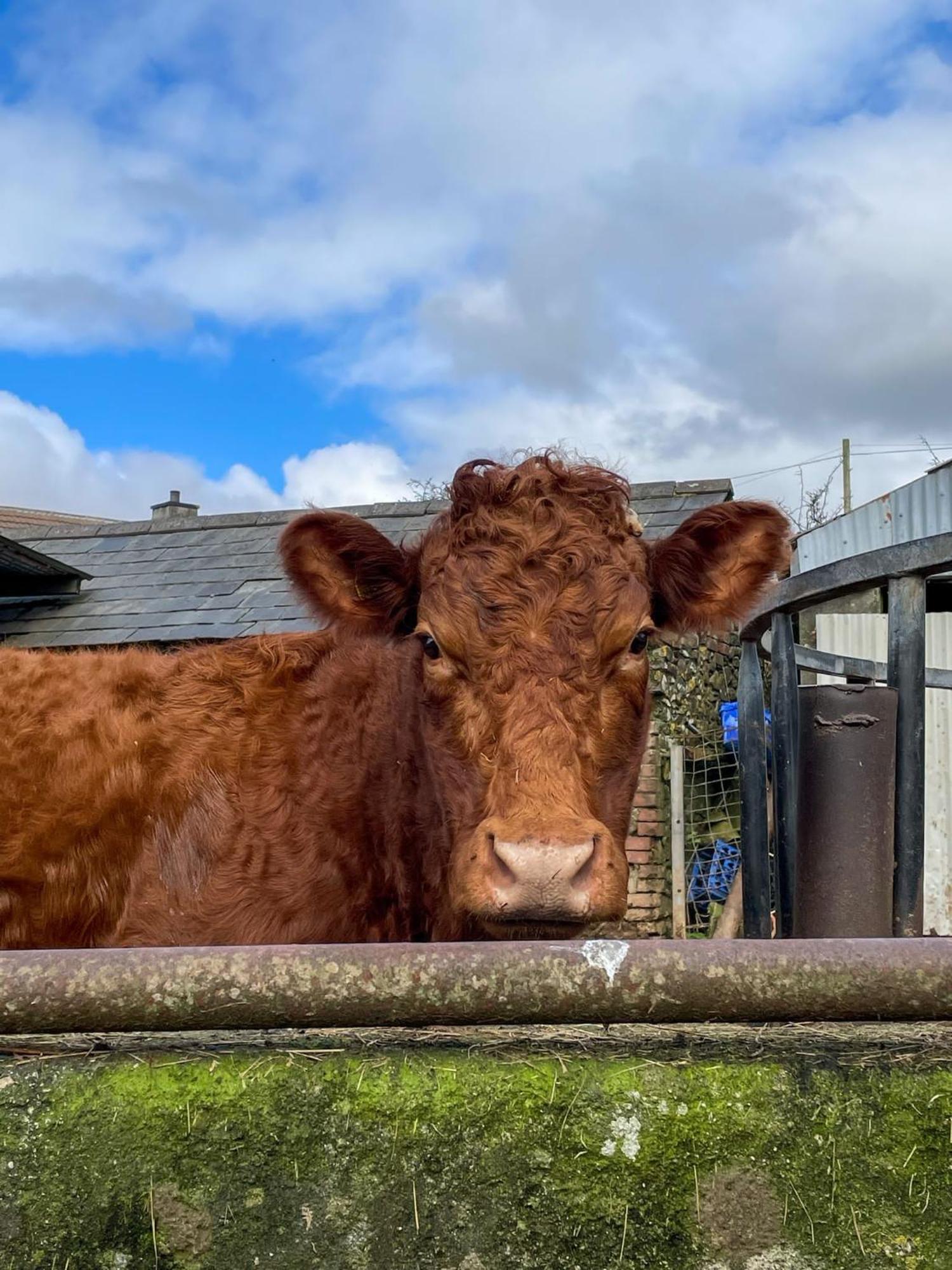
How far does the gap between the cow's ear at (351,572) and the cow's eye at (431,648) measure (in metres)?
0.47

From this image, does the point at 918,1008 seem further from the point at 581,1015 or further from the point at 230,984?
the point at 230,984

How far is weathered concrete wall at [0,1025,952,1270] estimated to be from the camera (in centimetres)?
108

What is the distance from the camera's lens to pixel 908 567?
8.80 ft

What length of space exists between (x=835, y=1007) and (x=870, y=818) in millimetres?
1677

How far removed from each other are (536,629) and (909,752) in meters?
0.97

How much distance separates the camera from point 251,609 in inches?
428

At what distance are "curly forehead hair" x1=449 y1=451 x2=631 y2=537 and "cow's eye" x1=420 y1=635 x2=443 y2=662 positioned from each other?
0.35 metres

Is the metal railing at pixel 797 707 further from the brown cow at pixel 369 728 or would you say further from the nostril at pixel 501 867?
the nostril at pixel 501 867

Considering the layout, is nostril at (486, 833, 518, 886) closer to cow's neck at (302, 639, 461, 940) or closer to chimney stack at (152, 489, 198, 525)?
cow's neck at (302, 639, 461, 940)

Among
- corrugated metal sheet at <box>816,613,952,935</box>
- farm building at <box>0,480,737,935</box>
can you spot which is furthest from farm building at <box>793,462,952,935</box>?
farm building at <box>0,480,737,935</box>

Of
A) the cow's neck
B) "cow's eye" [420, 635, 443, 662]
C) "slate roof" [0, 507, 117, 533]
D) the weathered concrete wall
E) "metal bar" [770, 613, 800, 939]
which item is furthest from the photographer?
"slate roof" [0, 507, 117, 533]

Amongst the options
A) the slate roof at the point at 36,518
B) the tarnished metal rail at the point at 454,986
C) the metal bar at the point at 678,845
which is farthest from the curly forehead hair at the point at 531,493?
the slate roof at the point at 36,518

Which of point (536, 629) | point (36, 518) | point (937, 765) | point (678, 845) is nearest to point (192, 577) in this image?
point (678, 845)

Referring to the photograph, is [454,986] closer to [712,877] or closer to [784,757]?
[784,757]
